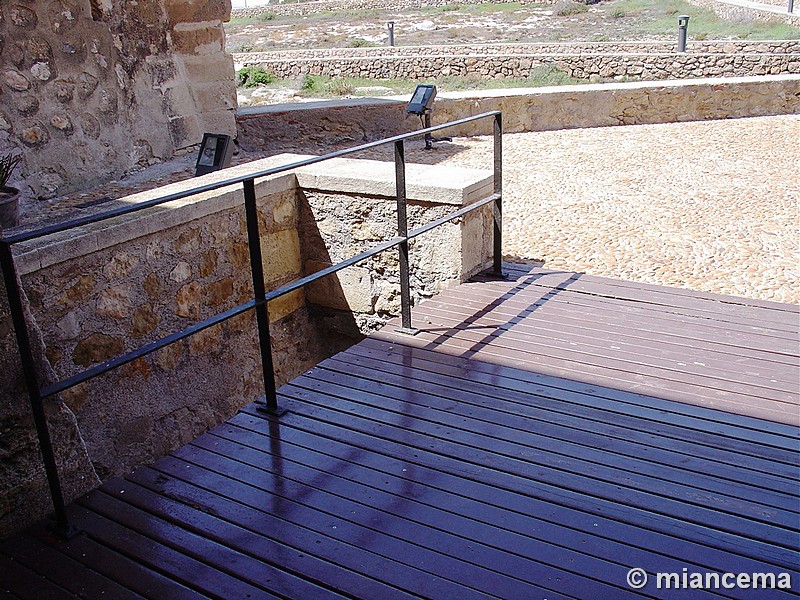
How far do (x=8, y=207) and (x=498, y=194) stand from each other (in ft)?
9.03

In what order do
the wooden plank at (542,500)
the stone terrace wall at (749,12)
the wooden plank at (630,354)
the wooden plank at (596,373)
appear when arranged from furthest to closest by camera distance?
the stone terrace wall at (749,12)
the wooden plank at (630,354)
the wooden plank at (596,373)
the wooden plank at (542,500)

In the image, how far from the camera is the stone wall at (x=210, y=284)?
3586mm

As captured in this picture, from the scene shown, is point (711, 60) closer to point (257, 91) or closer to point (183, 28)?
point (257, 91)

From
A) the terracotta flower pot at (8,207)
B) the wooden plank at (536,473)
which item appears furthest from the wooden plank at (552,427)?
the terracotta flower pot at (8,207)

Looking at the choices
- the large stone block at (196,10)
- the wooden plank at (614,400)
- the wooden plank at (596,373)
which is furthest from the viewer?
the large stone block at (196,10)

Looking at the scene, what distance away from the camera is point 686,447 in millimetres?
2625

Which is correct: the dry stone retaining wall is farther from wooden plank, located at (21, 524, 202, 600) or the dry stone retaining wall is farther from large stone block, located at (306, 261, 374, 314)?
wooden plank, located at (21, 524, 202, 600)

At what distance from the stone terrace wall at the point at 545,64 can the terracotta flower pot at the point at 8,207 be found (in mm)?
13445

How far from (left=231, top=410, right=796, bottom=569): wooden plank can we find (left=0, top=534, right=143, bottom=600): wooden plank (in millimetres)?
806

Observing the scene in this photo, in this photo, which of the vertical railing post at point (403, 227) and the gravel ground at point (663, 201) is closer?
the vertical railing post at point (403, 227)

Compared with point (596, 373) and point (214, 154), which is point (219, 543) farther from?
point (214, 154)

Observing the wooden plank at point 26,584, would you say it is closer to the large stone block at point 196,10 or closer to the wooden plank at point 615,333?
the wooden plank at point 615,333

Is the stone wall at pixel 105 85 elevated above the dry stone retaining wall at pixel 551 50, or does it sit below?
above

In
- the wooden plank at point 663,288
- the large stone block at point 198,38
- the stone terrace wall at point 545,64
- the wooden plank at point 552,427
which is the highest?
the large stone block at point 198,38
